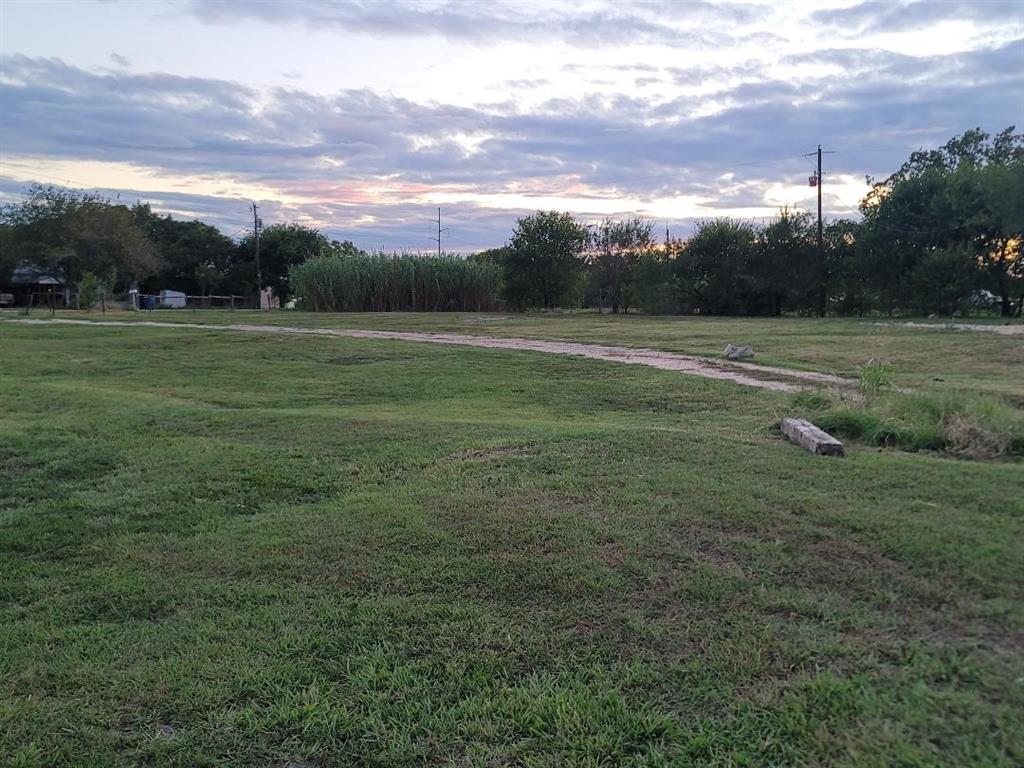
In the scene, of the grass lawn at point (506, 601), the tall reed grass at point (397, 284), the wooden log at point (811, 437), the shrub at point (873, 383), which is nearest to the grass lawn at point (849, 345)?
the shrub at point (873, 383)

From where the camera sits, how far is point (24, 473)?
575 cm

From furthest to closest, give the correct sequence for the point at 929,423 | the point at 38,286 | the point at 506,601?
the point at 38,286
the point at 929,423
the point at 506,601

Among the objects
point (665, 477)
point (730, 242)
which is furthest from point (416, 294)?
point (665, 477)

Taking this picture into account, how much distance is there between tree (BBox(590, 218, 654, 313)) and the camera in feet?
128

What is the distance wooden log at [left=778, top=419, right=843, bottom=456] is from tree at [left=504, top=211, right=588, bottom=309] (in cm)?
Answer: 3332

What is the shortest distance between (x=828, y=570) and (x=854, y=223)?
35211 millimetres

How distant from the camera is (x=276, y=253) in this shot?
61500 millimetres

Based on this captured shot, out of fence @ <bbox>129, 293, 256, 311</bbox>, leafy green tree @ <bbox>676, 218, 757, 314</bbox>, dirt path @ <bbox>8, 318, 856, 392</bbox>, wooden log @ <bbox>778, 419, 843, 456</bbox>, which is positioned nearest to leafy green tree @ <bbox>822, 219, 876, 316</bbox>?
leafy green tree @ <bbox>676, 218, 757, 314</bbox>

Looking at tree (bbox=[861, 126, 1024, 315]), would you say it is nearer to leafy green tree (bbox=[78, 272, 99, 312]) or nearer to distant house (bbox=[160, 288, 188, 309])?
leafy green tree (bbox=[78, 272, 99, 312])

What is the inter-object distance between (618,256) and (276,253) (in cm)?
3293

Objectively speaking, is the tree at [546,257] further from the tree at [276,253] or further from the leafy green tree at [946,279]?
the tree at [276,253]

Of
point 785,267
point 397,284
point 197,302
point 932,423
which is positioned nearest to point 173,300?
point 197,302

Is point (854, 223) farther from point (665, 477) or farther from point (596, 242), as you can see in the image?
point (665, 477)

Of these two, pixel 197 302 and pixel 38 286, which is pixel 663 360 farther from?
pixel 38 286
